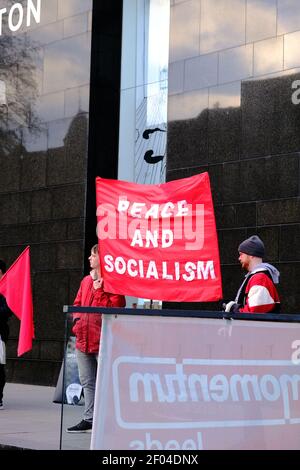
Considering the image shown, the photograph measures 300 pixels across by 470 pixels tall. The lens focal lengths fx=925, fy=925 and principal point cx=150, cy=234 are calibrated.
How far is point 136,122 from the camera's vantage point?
15781 millimetres

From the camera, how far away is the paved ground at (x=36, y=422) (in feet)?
22.0

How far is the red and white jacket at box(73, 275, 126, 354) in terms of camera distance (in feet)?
20.9

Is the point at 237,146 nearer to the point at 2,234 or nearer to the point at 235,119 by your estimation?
the point at 235,119

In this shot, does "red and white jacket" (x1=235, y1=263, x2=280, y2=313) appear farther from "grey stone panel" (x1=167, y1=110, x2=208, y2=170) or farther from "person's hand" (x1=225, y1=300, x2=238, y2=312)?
"grey stone panel" (x1=167, y1=110, x2=208, y2=170)

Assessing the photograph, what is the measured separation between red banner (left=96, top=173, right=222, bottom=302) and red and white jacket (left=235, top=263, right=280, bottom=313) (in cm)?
25

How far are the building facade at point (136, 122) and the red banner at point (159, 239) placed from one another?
4.44 metres

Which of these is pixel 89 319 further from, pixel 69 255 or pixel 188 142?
pixel 69 255

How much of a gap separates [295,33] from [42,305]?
21.2 feet

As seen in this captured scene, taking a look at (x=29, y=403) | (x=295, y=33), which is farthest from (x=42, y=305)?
(x=295, y=33)

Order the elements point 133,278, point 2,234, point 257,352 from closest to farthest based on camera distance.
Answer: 1. point 257,352
2. point 133,278
3. point 2,234

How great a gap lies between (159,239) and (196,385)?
200 centimetres

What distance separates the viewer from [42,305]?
15.8 m

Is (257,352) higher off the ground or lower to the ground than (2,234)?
lower

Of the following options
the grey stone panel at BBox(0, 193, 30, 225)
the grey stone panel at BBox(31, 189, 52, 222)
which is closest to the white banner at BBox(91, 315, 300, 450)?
the grey stone panel at BBox(31, 189, 52, 222)
